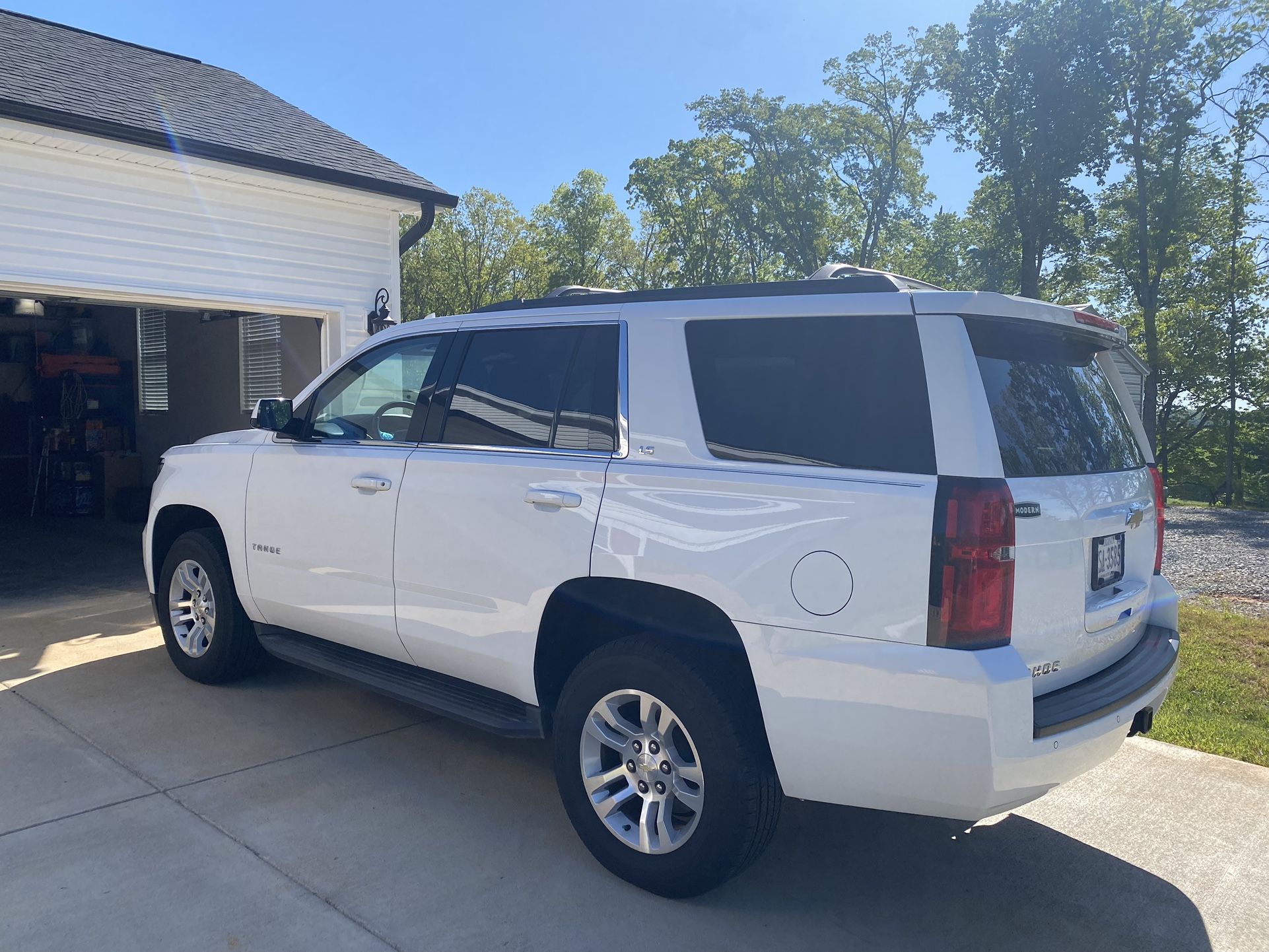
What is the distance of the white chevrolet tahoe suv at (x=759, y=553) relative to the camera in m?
2.71

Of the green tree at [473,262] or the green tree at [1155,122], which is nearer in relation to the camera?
the green tree at [1155,122]

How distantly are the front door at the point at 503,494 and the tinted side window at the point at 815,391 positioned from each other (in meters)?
0.43

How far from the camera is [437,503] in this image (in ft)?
12.7

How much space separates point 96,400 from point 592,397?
44.3 feet

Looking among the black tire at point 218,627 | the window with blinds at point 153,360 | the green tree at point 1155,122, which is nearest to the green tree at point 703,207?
the green tree at point 1155,122

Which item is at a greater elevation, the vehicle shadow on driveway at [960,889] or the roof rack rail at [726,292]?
the roof rack rail at [726,292]

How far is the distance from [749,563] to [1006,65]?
86.1 ft

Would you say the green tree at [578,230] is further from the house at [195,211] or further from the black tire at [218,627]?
the black tire at [218,627]

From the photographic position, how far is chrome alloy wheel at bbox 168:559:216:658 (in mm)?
5191

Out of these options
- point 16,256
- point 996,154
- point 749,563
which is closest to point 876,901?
point 749,563

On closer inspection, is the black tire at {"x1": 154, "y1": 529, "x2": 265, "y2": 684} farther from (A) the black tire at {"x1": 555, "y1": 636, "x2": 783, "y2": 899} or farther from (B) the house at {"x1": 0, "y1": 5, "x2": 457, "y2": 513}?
(B) the house at {"x1": 0, "y1": 5, "x2": 457, "y2": 513}

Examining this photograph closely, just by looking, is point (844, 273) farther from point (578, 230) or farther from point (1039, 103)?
point (578, 230)

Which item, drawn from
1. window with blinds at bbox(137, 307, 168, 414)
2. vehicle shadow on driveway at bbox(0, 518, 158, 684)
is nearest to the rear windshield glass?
→ vehicle shadow on driveway at bbox(0, 518, 158, 684)

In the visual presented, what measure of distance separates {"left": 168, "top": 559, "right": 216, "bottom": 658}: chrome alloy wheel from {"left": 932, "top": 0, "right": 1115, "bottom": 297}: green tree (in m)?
22.9
